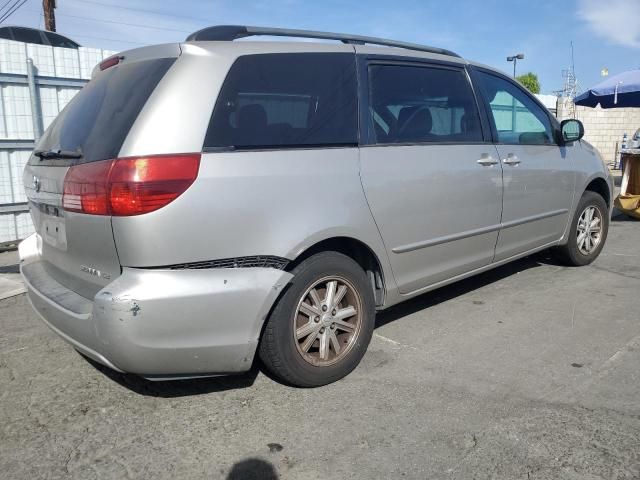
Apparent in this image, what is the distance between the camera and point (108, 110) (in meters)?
2.69

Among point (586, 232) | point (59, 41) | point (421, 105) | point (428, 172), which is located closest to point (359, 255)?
point (428, 172)

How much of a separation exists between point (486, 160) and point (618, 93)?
29.5ft

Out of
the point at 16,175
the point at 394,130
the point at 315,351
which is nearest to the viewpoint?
the point at 315,351

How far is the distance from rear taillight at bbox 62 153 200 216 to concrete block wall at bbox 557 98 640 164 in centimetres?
2014

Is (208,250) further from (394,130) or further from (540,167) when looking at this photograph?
(540,167)

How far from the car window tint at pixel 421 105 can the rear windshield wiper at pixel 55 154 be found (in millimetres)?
Answer: 1626

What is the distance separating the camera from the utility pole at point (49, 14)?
18812 millimetres

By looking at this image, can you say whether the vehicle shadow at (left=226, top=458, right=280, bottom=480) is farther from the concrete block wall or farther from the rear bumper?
the concrete block wall

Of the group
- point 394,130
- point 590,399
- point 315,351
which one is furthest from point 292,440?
point 394,130

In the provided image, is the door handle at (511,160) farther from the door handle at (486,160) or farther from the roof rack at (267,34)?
the roof rack at (267,34)

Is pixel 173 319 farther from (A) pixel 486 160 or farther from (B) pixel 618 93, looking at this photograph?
(B) pixel 618 93

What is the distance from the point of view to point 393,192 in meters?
3.23

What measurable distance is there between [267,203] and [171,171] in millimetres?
472

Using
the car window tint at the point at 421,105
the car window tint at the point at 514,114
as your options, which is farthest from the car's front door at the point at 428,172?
the car window tint at the point at 514,114
